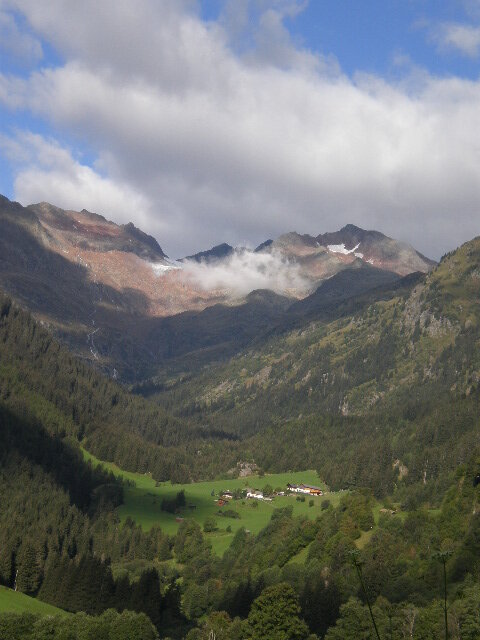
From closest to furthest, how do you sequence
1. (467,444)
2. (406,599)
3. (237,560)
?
1. (406,599)
2. (237,560)
3. (467,444)

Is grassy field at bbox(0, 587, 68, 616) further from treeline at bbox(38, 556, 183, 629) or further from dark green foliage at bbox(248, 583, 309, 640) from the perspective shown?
dark green foliage at bbox(248, 583, 309, 640)

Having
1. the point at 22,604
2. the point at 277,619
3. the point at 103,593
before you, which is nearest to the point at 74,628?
the point at 277,619

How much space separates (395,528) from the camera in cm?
12925

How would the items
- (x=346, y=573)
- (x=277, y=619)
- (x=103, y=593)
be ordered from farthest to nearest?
(x=103, y=593) < (x=346, y=573) < (x=277, y=619)

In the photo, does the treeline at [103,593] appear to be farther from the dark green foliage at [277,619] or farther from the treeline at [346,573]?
the dark green foliage at [277,619]

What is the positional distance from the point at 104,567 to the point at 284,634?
53.5 metres

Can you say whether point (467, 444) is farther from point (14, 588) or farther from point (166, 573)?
point (14, 588)

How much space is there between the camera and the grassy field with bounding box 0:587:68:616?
10275 centimetres

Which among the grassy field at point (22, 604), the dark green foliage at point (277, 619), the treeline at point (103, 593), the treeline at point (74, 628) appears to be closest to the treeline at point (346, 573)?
the dark green foliage at point (277, 619)

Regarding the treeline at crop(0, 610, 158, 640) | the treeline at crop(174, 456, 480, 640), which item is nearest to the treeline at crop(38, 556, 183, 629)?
the treeline at crop(174, 456, 480, 640)

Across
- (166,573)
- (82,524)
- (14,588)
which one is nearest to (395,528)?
(166,573)

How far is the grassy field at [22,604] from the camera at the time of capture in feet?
337

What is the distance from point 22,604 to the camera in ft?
352

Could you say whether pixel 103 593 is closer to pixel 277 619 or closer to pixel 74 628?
pixel 74 628
